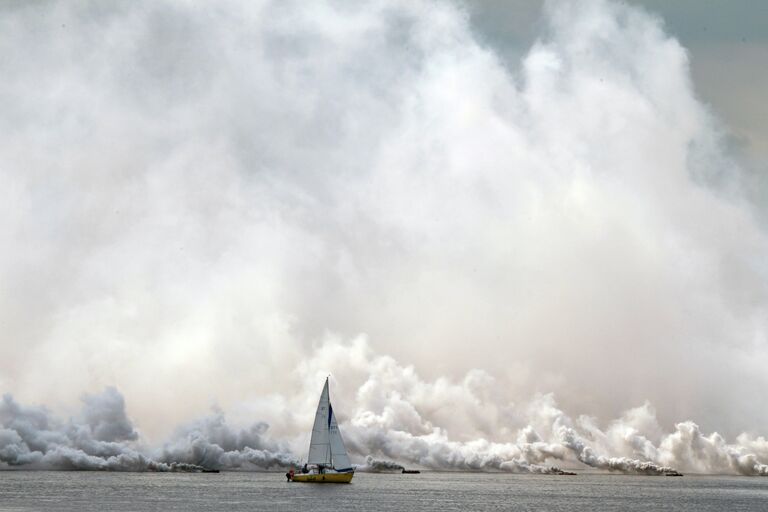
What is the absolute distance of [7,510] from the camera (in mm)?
194125

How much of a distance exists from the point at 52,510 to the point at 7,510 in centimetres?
847

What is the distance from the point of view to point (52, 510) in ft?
654
